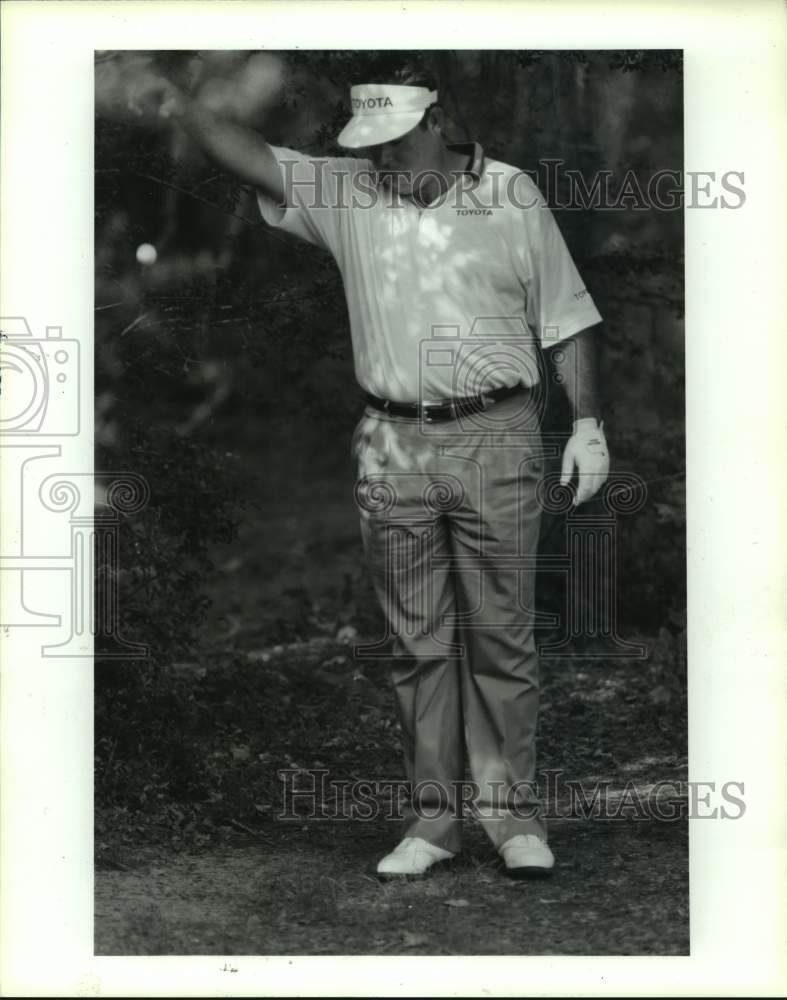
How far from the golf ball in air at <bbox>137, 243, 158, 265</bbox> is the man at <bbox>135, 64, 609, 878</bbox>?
507mm

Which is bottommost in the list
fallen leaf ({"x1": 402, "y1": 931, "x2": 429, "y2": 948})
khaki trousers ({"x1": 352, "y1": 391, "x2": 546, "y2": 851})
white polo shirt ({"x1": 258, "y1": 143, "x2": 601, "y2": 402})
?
fallen leaf ({"x1": 402, "y1": 931, "x2": 429, "y2": 948})

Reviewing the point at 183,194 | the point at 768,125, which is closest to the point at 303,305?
the point at 183,194

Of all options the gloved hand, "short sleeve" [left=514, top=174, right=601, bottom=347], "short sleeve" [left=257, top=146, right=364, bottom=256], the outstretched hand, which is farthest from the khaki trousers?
the outstretched hand

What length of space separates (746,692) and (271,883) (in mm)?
1523

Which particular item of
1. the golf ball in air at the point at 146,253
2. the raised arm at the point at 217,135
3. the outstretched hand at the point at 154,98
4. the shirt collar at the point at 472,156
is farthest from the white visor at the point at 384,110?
the golf ball in air at the point at 146,253

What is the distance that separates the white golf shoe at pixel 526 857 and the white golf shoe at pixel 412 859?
17 cm

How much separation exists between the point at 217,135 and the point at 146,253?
0.43 metres

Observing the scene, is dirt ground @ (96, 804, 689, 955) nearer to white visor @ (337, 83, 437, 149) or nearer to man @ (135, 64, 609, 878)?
man @ (135, 64, 609, 878)

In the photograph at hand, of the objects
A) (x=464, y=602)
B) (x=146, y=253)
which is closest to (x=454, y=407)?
(x=464, y=602)

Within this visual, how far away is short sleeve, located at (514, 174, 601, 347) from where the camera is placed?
6.61 meters

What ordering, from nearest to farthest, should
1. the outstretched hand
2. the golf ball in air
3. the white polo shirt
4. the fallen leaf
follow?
the fallen leaf
the white polo shirt
the outstretched hand
the golf ball in air

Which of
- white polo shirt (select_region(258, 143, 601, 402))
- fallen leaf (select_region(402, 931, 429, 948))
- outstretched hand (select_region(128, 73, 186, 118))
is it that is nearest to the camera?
fallen leaf (select_region(402, 931, 429, 948))

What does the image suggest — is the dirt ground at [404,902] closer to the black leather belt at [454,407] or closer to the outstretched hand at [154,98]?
the black leather belt at [454,407]

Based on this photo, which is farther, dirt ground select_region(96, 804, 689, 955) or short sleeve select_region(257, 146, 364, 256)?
short sleeve select_region(257, 146, 364, 256)
